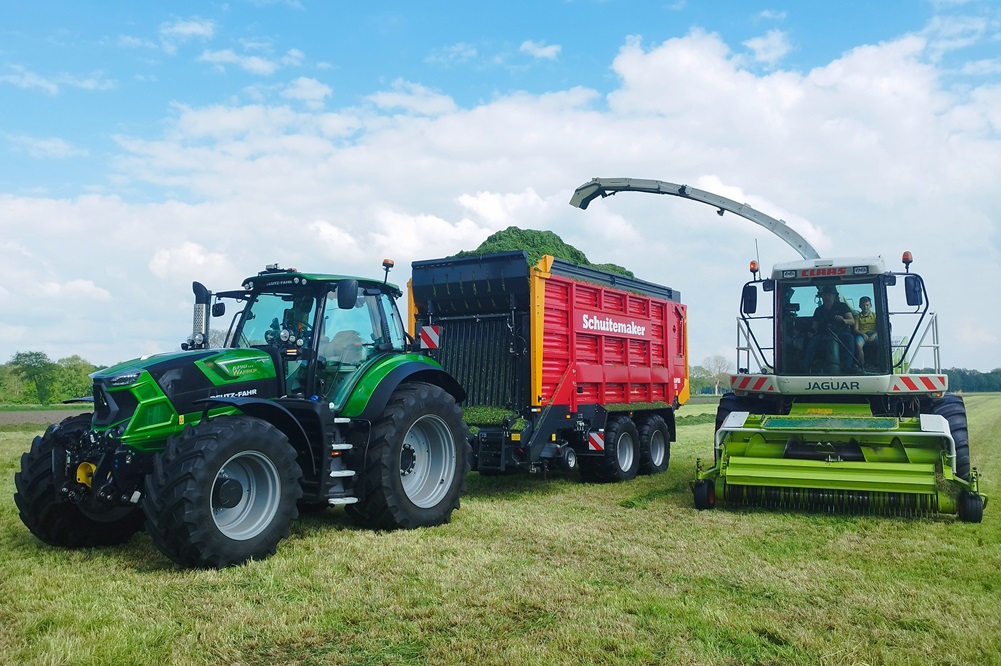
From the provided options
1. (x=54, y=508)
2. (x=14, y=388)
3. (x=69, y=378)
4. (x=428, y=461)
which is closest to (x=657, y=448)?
(x=428, y=461)

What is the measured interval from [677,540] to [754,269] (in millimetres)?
4348

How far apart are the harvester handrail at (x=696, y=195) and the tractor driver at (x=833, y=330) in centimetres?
516

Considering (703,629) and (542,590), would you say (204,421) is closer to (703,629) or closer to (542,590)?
(542,590)

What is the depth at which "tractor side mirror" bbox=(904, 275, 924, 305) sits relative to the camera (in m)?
8.72

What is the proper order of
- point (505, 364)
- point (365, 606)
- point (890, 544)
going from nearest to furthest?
point (365, 606) < point (890, 544) < point (505, 364)

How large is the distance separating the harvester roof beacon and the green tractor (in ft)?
10.1

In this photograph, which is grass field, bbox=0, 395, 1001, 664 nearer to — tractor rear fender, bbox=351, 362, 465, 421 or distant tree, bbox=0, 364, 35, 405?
tractor rear fender, bbox=351, 362, 465, 421

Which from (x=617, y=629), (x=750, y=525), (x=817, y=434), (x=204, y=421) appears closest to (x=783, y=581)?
(x=617, y=629)

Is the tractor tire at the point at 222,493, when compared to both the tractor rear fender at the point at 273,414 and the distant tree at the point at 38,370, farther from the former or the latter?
the distant tree at the point at 38,370

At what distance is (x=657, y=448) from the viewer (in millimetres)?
11820

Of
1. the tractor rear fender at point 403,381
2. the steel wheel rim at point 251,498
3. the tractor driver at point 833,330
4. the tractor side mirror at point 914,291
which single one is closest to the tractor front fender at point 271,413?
the steel wheel rim at point 251,498

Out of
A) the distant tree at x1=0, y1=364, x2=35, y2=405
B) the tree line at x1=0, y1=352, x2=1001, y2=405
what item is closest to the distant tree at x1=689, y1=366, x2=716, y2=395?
the tree line at x1=0, y1=352, x2=1001, y2=405

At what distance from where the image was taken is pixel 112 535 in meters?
6.31

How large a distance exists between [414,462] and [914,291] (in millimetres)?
5724
